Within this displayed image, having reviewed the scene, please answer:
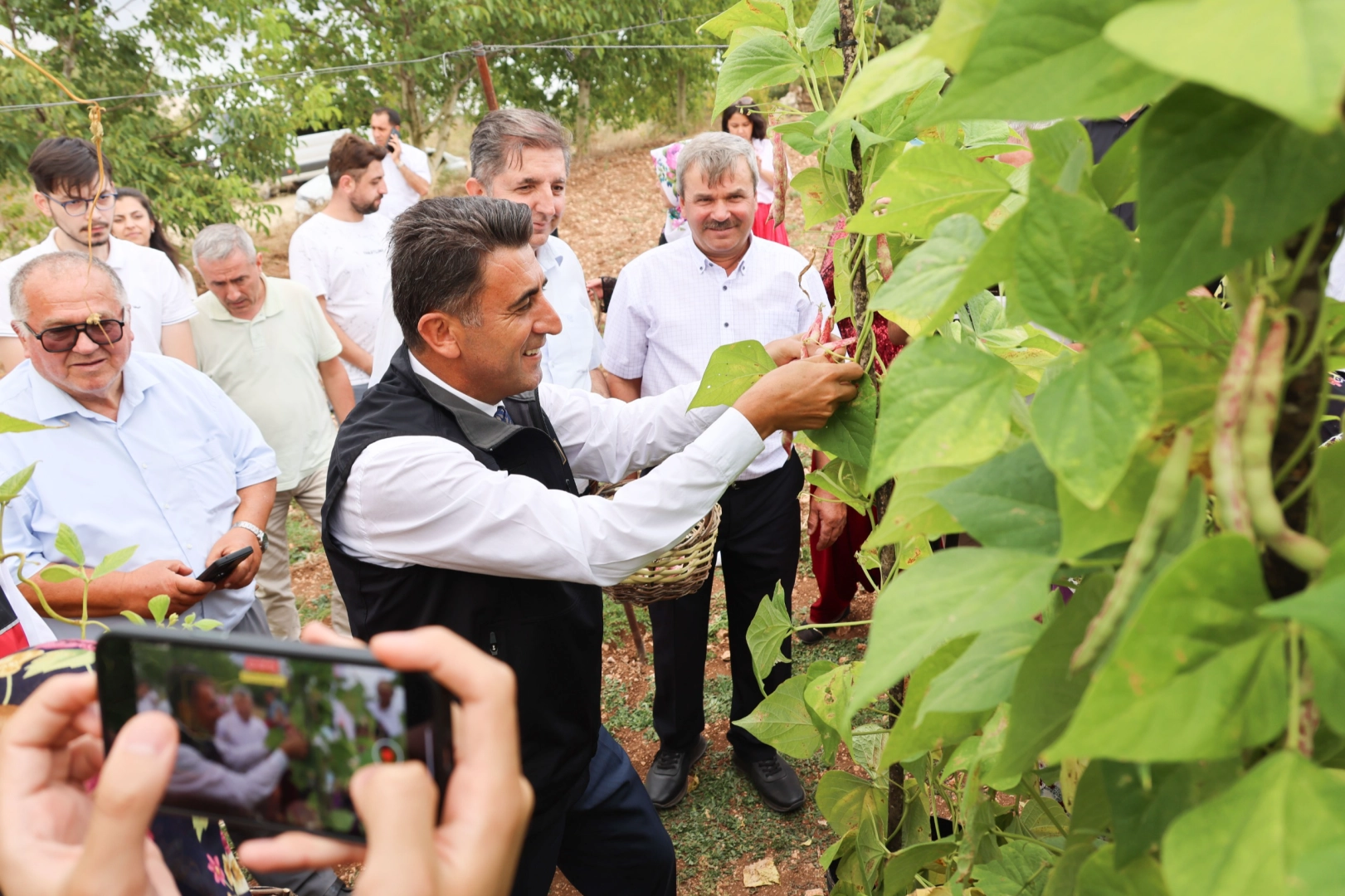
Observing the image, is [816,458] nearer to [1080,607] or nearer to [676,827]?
[676,827]

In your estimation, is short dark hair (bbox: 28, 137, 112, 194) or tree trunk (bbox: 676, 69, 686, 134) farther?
tree trunk (bbox: 676, 69, 686, 134)

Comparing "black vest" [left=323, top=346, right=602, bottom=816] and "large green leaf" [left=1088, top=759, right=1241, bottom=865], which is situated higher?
"large green leaf" [left=1088, top=759, right=1241, bottom=865]

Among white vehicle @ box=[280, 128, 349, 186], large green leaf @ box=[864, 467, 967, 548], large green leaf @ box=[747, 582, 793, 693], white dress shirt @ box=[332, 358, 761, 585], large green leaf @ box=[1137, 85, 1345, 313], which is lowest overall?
large green leaf @ box=[747, 582, 793, 693]

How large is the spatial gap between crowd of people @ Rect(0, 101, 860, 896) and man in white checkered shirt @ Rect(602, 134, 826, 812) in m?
0.01

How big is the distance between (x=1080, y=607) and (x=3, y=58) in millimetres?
10126

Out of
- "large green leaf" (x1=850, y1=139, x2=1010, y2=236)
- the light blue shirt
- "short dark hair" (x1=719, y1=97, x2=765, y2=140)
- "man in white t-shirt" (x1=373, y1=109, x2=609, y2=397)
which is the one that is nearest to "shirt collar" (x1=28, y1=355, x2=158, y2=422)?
the light blue shirt

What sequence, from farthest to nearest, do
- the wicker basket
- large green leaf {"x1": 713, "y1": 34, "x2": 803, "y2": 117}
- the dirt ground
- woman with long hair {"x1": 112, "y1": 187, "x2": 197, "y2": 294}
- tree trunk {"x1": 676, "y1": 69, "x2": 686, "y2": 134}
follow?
tree trunk {"x1": 676, "y1": 69, "x2": 686, "y2": 134}, woman with long hair {"x1": 112, "y1": 187, "x2": 197, "y2": 294}, the dirt ground, the wicker basket, large green leaf {"x1": 713, "y1": 34, "x2": 803, "y2": 117}

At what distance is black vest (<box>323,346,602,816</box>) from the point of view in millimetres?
2102

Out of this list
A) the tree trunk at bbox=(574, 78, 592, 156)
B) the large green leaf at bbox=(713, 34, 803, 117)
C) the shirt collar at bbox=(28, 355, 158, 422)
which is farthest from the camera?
the tree trunk at bbox=(574, 78, 592, 156)

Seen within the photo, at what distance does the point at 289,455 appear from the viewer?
4.51 metres

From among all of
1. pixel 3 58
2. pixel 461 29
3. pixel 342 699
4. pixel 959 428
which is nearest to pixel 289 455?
pixel 342 699

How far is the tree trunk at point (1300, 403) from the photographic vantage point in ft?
1.81

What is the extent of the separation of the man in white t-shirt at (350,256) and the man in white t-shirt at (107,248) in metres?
0.97

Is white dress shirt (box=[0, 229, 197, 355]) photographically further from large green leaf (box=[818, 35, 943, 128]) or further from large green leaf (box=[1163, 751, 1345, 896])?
large green leaf (box=[1163, 751, 1345, 896])
